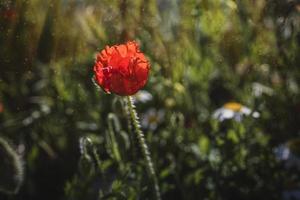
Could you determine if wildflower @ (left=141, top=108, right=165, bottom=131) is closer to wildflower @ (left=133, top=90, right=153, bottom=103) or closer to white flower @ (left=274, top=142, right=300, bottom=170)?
wildflower @ (left=133, top=90, right=153, bottom=103)

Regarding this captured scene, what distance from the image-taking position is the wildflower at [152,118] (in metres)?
1.77

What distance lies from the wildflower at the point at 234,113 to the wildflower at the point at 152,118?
0.19m

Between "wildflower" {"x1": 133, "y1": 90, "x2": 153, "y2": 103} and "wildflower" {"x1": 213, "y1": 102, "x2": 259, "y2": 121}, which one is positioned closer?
"wildflower" {"x1": 213, "y1": 102, "x2": 259, "y2": 121}

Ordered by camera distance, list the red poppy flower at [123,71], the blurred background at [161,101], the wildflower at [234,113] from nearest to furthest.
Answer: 1. the red poppy flower at [123,71]
2. the blurred background at [161,101]
3. the wildflower at [234,113]

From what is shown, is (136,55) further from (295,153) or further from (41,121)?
(41,121)

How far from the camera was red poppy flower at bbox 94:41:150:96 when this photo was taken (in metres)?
1.03

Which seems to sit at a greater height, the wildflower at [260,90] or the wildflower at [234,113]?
the wildflower at [260,90]

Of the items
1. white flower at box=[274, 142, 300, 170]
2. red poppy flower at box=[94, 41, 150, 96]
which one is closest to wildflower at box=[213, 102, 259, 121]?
white flower at box=[274, 142, 300, 170]

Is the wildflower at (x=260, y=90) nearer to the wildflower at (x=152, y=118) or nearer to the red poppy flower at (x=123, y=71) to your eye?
the wildflower at (x=152, y=118)

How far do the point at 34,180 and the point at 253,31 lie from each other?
0.84 metres

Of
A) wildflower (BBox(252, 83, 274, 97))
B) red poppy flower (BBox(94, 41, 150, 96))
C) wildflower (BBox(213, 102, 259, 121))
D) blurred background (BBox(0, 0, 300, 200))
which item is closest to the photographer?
red poppy flower (BBox(94, 41, 150, 96))

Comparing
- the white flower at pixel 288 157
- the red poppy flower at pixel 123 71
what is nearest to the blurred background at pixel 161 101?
the white flower at pixel 288 157

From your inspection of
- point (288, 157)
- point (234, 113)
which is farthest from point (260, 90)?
point (288, 157)

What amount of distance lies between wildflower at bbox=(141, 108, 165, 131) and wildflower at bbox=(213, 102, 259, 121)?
0.19 metres
